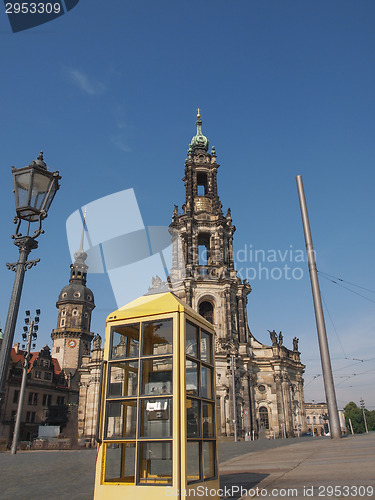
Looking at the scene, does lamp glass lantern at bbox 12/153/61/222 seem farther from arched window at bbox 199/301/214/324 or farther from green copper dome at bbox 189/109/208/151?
green copper dome at bbox 189/109/208/151

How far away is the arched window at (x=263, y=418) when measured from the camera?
45.1 m

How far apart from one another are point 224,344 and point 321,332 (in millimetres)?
33689

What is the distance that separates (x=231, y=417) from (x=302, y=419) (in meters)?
13.0

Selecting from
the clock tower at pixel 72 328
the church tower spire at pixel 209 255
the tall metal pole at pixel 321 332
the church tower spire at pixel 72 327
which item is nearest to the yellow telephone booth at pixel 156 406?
the tall metal pole at pixel 321 332

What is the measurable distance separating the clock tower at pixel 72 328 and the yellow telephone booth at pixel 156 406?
6929cm

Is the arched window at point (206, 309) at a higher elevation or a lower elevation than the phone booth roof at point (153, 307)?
higher

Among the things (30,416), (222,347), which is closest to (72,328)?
(30,416)

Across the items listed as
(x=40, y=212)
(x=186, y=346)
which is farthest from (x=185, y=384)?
(x=40, y=212)

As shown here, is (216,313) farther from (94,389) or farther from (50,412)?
(50,412)

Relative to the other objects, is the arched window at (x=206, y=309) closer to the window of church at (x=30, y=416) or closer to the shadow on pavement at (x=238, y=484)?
the window of church at (x=30, y=416)

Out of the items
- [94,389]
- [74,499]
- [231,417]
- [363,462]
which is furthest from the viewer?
[94,389]

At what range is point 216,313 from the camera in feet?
156

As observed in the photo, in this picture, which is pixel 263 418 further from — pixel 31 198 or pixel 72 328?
pixel 31 198

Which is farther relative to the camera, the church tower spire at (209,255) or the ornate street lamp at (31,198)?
the church tower spire at (209,255)
